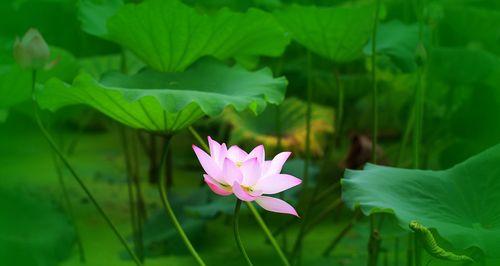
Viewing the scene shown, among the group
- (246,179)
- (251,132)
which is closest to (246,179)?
(246,179)

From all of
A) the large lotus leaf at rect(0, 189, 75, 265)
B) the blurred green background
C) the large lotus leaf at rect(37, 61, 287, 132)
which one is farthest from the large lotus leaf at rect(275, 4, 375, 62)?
the large lotus leaf at rect(0, 189, 75, 265)

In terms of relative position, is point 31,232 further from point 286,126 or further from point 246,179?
point 246,179

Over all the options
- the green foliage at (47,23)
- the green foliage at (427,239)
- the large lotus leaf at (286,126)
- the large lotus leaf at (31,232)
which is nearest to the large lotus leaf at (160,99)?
the green foliage at (427,239)

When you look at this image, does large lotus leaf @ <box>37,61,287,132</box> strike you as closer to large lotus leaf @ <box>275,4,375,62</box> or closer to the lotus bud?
the lotus bud

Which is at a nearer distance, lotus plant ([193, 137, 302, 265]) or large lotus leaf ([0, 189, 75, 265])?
lotus plant ([193, 137, 302, 265])

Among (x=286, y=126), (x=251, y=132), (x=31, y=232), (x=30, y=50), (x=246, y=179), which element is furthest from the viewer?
(x=286, y=126)

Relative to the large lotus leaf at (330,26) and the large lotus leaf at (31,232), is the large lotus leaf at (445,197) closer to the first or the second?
the large lotus leaf at (330,26)
